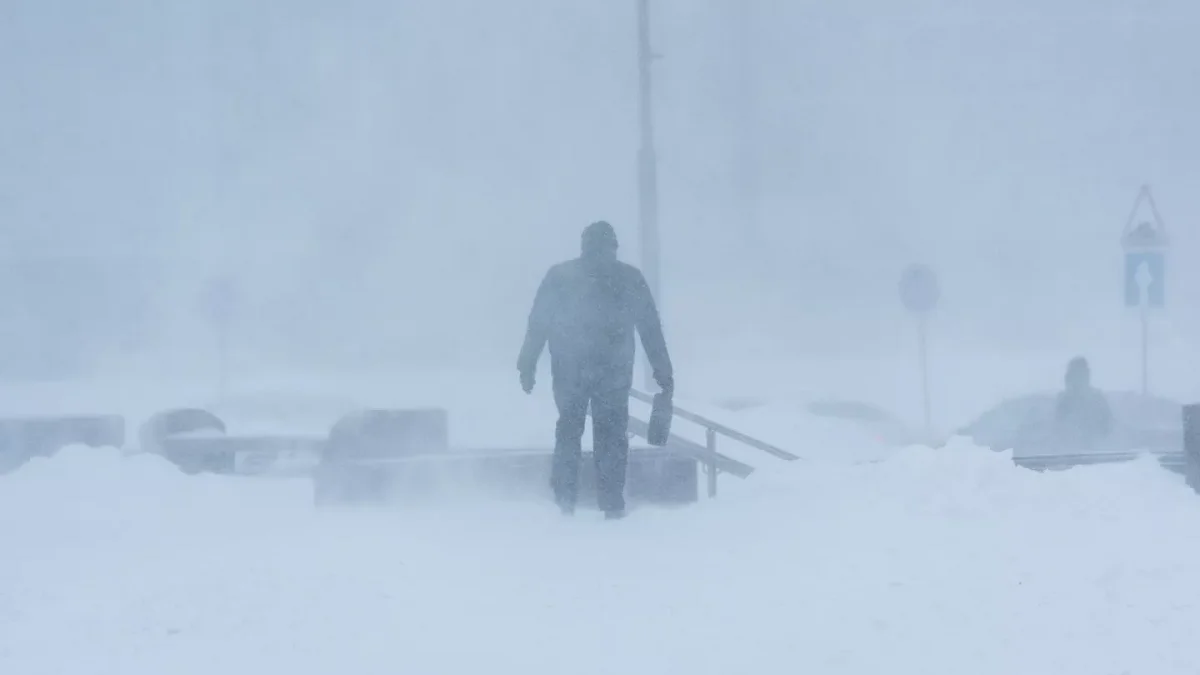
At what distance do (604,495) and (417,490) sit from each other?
1.70 metres

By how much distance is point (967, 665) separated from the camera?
523 centimetres

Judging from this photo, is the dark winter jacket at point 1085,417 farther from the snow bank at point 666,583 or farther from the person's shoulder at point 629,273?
the person's shoulder at point 629,273

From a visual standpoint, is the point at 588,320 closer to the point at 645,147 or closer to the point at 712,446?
the point at 712,446

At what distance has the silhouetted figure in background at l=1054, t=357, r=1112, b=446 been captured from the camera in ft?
41.4

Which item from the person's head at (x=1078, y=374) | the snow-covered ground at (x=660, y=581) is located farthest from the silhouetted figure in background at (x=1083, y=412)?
the snow-covered ground at (x=660, y=581)

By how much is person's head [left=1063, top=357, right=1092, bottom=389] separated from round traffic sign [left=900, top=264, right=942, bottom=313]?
463cm

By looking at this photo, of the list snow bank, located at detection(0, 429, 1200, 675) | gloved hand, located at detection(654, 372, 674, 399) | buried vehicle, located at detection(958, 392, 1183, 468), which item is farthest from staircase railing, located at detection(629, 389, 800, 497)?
Result: buried vehicle, located at detection(958, 392, 1183, 468)

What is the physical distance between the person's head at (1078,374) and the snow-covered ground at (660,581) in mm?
3763

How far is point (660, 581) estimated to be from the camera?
6.54 m

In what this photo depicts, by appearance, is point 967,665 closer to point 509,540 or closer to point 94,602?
point 509,540

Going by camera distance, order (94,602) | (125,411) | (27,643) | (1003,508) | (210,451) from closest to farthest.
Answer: (27,643) < (94,602) < (1003,508) < (210,451) < (125,411)

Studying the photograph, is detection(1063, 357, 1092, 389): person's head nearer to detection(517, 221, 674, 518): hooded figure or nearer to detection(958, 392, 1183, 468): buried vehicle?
detection(958, 392, 1183, 468): buried vehicle

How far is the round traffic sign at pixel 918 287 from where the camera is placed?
17.3 m

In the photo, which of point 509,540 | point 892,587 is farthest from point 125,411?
point 892,587
